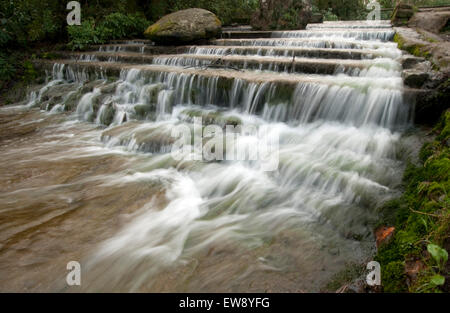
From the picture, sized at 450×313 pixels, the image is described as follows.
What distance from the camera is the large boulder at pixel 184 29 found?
978cm

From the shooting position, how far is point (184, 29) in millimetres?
9758

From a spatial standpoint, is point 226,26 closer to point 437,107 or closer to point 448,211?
point 437,107

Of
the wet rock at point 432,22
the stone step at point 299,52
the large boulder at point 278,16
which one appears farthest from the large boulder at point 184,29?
the wet rock at point 432,22

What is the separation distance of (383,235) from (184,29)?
356 inches

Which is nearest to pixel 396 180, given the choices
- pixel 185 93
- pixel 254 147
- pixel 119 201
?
pixel 254 147

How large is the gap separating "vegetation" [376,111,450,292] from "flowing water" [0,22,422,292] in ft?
1.12

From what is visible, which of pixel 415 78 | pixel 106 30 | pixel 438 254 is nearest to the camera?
pixel 438 254

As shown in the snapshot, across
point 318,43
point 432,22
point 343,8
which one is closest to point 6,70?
point 318,43

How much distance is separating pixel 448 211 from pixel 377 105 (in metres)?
2.95

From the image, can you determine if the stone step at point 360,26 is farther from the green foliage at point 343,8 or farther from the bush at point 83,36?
the bush at point 83,36

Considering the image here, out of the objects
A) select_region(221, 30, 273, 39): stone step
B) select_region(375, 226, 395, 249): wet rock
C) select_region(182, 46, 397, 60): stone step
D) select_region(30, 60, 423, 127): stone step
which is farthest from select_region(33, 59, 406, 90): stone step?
select_region(221, 30, 273, 39): stone step

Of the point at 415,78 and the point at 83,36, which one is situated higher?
the point at 83,36

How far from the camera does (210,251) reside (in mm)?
2967

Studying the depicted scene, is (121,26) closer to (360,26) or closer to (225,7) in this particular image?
(225,7)
